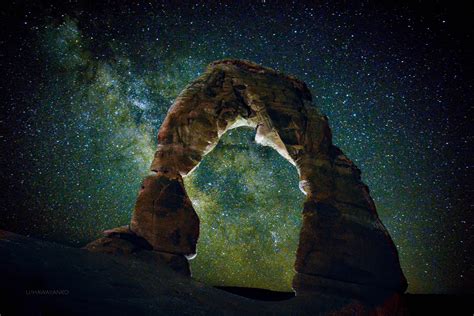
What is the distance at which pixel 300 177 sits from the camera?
545 cm

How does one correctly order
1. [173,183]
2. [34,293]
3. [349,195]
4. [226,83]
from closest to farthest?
[34,293] → [173,183] → [349,195] → [226,83]

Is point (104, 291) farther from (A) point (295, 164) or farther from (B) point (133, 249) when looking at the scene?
(A) point (295, 164)

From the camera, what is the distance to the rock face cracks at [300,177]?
434 centimetres

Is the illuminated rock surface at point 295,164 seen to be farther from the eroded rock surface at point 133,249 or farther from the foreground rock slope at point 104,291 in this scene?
the foreground rock slope at point 104,291

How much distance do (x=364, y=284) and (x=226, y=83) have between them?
491cm

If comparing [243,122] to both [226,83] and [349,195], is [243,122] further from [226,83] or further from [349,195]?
[349,195]

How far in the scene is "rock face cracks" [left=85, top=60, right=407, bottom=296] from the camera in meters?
4.34

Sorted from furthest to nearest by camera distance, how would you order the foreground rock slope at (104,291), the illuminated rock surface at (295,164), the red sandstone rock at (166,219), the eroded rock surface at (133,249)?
the illuminated rock surface at (295,164), the red sandstone rock at (166,219), the eroded rock surface at (133,249), the foreground rock slope at (104,291)

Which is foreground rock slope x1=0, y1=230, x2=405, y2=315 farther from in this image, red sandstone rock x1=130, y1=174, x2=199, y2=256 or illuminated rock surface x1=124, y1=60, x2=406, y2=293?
illuminated rock surface x1=124, y1=60, x2=406, y2=293

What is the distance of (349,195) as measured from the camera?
5.14 metres

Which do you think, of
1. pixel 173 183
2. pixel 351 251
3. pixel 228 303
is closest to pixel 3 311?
pixel 228 303

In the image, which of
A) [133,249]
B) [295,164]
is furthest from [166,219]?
[295,164]

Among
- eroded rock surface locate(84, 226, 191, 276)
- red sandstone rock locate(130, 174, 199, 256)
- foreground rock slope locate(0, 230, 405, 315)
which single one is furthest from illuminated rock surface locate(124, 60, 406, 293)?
foreground rock slope locate(0, 230, 405, 315)

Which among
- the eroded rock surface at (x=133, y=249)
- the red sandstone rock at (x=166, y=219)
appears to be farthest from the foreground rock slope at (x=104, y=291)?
the red sandstone rock at (x=166, y=219)
